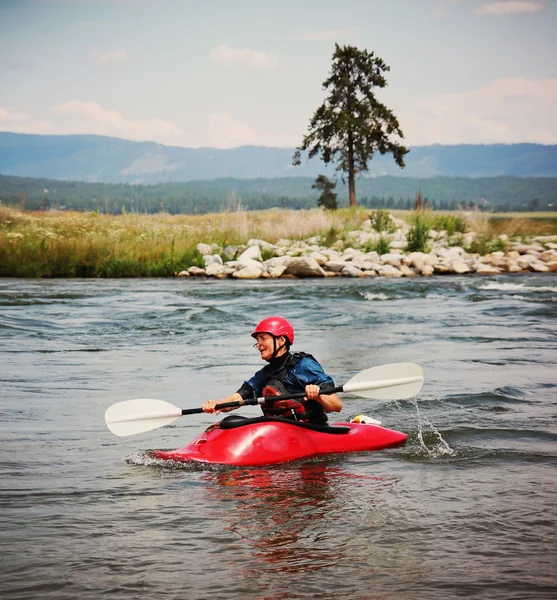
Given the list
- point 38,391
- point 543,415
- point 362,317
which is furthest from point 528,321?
point 38,391

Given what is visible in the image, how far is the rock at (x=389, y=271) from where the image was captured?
72.3 ft

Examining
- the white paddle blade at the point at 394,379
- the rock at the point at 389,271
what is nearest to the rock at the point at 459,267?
the rock at the point at 389,271

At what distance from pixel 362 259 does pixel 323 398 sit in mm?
17416

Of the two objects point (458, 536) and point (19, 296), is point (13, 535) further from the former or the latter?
point (19, 296)

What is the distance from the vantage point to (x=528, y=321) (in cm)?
1391

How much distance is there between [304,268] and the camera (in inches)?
856

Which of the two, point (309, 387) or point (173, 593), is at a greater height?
point (309, 387)

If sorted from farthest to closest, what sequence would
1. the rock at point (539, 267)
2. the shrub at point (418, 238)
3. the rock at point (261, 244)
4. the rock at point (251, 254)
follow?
the shrub at point (418, 238)
the rock at point (261, 244)
the rock at point (539, 267)
the rock at point (251, 254)

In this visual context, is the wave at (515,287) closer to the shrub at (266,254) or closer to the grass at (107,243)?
the shrub at (266,254)

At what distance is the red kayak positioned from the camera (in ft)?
18.8

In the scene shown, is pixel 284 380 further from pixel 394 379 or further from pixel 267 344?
pixel 394 379

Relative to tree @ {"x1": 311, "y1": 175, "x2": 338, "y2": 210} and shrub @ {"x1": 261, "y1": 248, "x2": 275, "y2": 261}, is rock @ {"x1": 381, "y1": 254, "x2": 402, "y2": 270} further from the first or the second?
tree @ {"x1": 311, "y1": 175, "x2": 338, "y2": 210}

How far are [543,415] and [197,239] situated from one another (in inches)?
669

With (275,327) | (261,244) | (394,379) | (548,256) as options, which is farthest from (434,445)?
(548,256)
